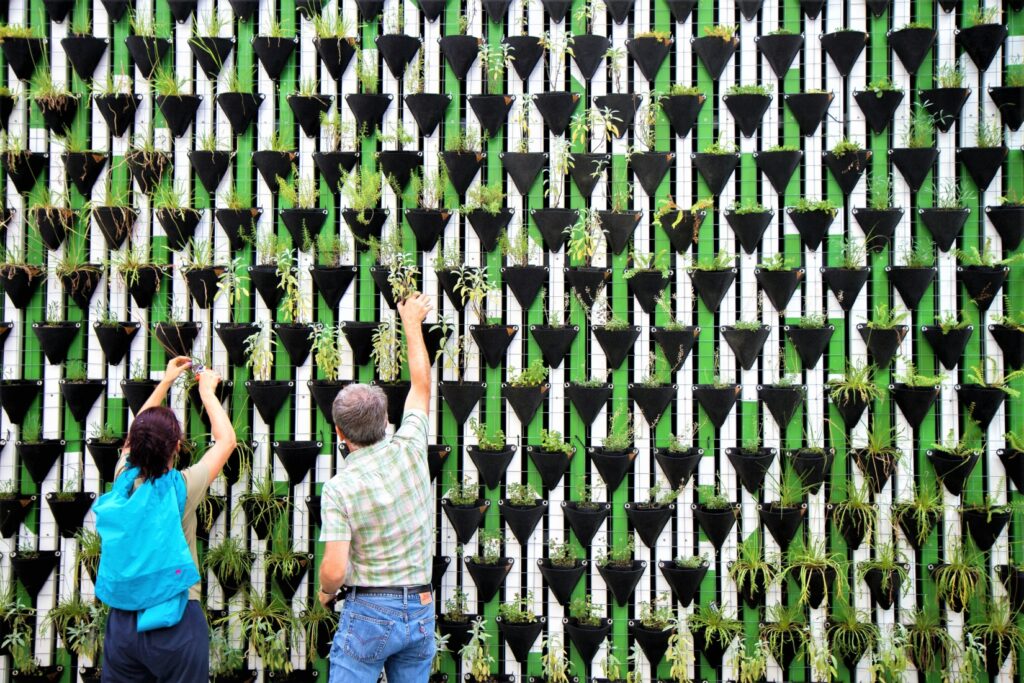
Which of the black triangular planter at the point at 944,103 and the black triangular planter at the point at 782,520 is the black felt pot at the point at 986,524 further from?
the black triangular planter at the point at 944,103

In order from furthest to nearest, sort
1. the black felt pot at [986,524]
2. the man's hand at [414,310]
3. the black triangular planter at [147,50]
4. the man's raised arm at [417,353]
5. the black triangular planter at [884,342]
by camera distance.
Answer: the black triangular planter at [147,50] → the black triangular planter at [884,342] → the black felt pot at [986,524] → the man's hand at [414,310] → the man's raised arm at [417,353]

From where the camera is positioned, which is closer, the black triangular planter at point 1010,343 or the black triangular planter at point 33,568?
the black triangular planter at point 1010,343

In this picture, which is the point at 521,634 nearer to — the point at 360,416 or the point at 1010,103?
the point at 360,416

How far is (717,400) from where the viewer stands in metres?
4.30

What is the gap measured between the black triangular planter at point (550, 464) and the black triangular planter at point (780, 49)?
7.68ft

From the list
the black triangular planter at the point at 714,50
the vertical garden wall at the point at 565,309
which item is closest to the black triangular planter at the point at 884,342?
the vertical garden wall at the point at 565,309

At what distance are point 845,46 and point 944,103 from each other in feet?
1.95

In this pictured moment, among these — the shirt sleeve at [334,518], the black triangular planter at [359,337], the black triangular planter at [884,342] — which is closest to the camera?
the shirt sleeve at [334,518]

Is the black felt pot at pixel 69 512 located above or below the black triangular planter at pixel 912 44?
below

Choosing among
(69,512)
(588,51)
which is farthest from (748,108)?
(69,512)

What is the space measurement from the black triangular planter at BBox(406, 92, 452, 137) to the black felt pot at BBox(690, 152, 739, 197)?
1.38 m

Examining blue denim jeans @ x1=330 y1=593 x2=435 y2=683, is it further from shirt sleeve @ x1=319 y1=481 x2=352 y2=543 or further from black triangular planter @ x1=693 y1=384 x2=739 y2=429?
black triangular planter @ x1=693 y1=384 x2=739 y2=429

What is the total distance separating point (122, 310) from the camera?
4512mm

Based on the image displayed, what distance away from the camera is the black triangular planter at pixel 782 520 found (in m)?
4.21
